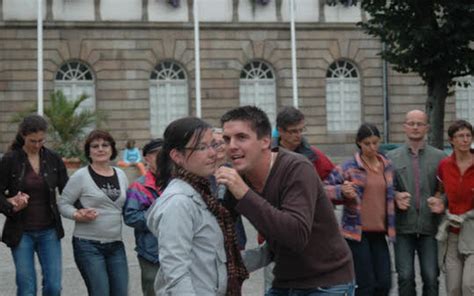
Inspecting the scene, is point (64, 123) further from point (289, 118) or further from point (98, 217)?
point (289, 118)

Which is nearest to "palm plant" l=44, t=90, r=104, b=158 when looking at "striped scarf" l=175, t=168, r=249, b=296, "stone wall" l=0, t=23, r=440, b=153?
"stone wall" l=0, t=23, r=440, b=153

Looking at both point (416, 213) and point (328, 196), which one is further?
point (416, 213)

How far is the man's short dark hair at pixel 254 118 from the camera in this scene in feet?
13.7

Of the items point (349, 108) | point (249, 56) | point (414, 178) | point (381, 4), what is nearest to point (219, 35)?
point (249, 56)

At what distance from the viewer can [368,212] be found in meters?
7.41

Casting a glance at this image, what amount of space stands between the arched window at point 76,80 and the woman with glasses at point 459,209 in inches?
1003

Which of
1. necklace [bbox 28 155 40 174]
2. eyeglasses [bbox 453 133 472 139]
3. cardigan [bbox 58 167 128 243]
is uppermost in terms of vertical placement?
eyeglasses [bbox 453 133 472 139]

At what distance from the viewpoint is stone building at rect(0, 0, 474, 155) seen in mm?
31656

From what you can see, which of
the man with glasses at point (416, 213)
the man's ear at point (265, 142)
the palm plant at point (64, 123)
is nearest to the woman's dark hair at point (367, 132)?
the man with glasses at point (416, 213)

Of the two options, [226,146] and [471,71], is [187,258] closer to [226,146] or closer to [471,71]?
[226,146]

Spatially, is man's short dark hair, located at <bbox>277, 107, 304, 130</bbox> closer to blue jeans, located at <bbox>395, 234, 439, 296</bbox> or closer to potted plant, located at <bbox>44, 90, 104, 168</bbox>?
blue jeans, located at <bbox>395, 234, 439, 296</bbox>

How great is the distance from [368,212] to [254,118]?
3.41m

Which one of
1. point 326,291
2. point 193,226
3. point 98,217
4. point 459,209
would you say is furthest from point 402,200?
point 193,226

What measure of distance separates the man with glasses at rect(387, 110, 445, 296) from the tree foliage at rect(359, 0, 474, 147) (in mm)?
8900
